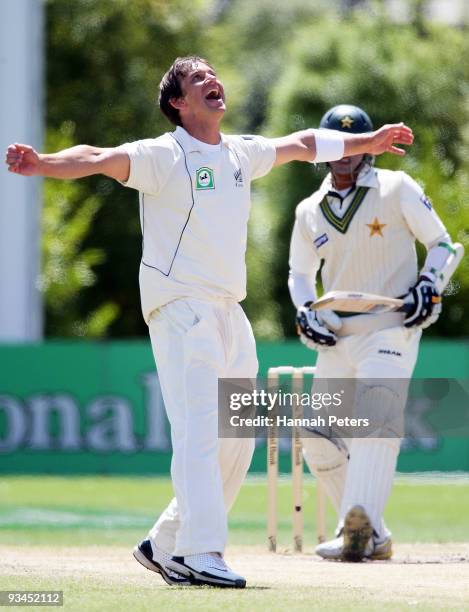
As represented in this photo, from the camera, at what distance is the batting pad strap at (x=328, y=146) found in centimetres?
691

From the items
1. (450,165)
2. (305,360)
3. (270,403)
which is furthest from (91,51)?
(270,403)

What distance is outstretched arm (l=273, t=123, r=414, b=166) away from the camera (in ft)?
22.5

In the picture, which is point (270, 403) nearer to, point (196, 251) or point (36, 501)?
point (196, 251)

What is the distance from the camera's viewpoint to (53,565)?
720cm

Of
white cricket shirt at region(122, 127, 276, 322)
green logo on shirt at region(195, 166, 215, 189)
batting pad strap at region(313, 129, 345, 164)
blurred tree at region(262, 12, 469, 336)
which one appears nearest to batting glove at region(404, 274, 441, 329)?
batting pad strap at region(313, 129, 345, 164)

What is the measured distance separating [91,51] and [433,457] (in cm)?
1332

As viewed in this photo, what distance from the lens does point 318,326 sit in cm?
810

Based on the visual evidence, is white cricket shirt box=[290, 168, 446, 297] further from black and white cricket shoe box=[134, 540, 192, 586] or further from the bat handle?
black and white cricket shoe box=[134, 540, 192, 586]

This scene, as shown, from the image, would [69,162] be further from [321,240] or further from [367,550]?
[367,550]

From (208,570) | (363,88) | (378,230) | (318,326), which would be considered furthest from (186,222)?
(363,88)

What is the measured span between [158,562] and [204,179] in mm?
1559

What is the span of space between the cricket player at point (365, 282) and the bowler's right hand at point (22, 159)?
2.52m

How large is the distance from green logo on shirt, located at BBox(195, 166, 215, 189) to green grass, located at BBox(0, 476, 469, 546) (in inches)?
130

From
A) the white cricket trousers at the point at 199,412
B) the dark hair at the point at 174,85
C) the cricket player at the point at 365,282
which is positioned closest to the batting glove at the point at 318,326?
the cricket player at the point at 365,282
